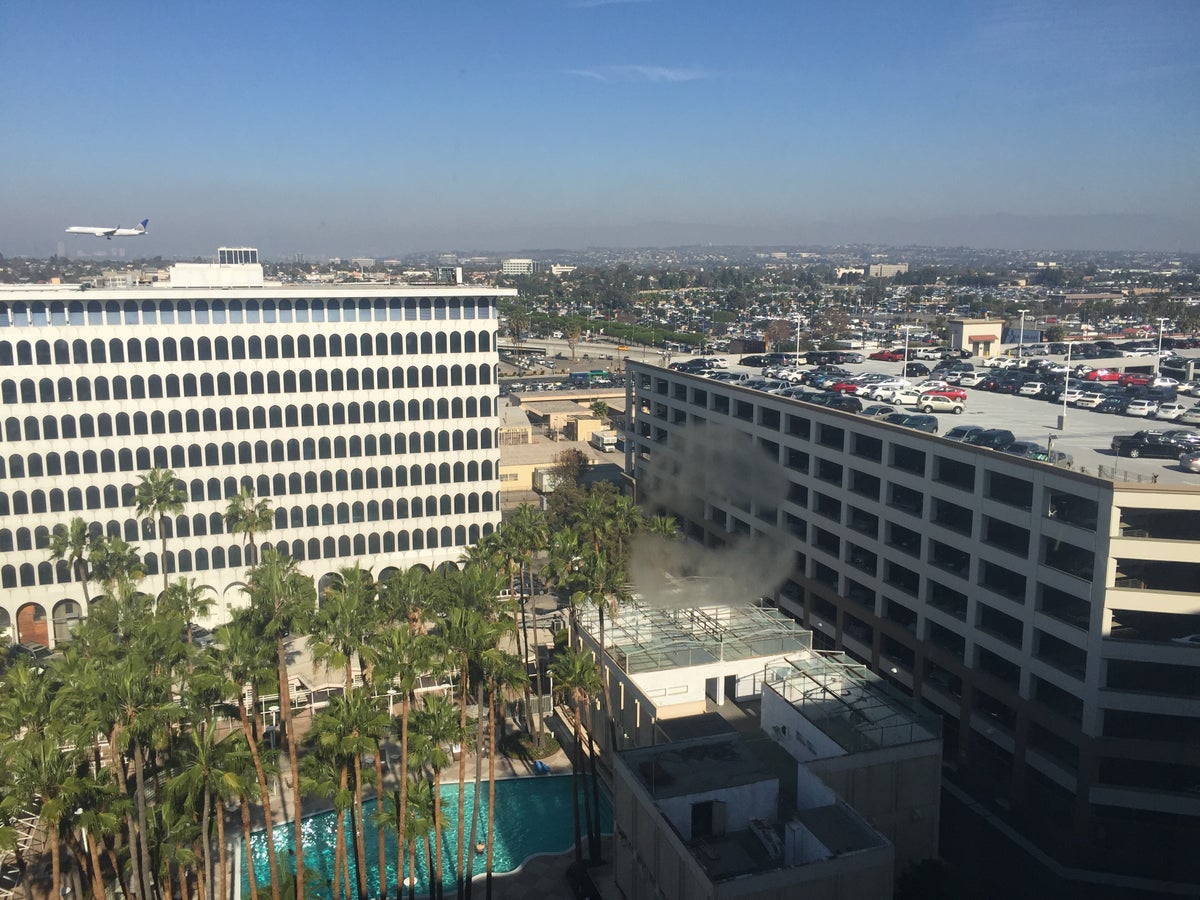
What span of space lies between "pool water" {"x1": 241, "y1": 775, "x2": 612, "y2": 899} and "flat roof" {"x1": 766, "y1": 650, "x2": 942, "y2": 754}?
830 centimetres

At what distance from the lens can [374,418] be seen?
56188mm

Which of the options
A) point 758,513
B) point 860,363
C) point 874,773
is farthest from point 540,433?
point 874,773

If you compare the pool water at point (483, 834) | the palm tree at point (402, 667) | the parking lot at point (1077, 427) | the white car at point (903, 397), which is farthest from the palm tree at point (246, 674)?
the white car at point (903, 397)

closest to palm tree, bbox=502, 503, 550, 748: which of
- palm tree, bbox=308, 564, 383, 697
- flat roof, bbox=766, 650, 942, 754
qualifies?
palm tree, bbox=308, 564, 383, 697

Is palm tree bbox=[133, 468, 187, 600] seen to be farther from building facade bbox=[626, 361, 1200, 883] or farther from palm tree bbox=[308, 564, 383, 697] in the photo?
building facade bbox=[626, 361, 1200, 883]

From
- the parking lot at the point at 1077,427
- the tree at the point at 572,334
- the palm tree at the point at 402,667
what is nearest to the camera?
the palm tree at the point at 402,667

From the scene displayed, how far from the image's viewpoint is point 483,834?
33.2 m

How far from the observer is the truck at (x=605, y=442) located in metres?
93.1

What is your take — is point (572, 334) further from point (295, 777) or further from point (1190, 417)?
point (295, 777)

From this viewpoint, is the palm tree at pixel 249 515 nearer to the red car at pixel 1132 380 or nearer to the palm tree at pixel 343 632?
the palm tree at pixel 343 632

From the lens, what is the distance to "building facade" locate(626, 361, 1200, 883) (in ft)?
99.8

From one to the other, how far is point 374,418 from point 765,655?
29886 millimetres

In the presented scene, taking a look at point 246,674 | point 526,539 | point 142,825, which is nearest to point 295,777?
point 246,674

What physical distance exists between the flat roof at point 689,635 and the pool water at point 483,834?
540 centimetres
